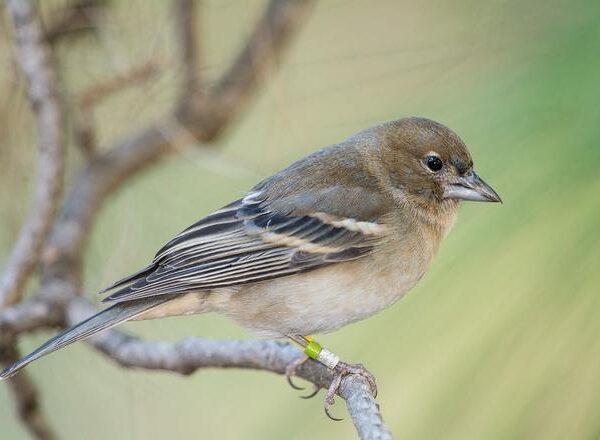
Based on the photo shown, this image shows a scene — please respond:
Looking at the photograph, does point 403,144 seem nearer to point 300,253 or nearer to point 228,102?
point 300,253

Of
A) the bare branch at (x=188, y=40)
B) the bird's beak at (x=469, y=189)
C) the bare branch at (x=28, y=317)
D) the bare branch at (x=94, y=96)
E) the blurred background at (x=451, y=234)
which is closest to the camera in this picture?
the blurred background at (x=451, y=234)

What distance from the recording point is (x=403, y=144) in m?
3.23

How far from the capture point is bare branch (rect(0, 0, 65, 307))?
10.5 ft

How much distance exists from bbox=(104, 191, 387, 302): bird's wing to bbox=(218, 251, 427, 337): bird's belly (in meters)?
0.05

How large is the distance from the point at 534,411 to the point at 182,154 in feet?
7.87

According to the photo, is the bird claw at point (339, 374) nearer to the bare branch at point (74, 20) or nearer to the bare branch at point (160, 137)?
the bare branch at point (160, 137)

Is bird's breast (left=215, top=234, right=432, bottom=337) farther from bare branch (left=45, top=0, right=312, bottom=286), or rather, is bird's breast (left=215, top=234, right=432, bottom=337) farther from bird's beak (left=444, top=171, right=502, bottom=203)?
bare branch (left=45, top=0, right=312, bottom=286)

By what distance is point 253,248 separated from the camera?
9.78ft

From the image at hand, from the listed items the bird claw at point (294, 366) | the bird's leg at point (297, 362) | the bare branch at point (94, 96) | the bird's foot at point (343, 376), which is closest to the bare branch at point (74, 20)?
the bare branch at point (94, 96)

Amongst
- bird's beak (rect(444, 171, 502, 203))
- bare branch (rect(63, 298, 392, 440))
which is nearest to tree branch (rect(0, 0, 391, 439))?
bare branch (rect(63, 298, 392, 440))

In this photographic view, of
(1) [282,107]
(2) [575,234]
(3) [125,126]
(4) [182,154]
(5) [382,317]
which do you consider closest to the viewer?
(2) [575,234]

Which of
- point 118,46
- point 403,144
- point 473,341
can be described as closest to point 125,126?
point 118,46

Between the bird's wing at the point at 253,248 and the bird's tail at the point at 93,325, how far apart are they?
0.07 meters

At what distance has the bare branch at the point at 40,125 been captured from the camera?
3.21 metres
